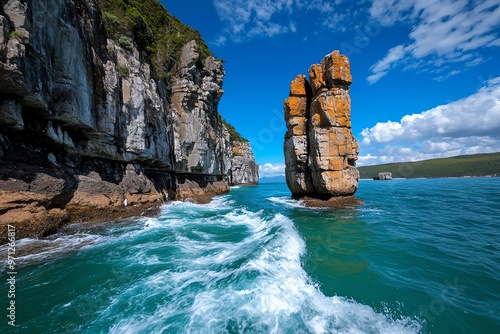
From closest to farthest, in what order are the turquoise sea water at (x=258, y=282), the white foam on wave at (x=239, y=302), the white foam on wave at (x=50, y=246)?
the white foam on wave at (x=239, y=302) → the turquoise sea water at (x=258, y=282) → the white foam on wave at (x=50, y=246)

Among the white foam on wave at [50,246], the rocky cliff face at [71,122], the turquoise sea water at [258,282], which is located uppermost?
the rocky cliff face at [71,122]

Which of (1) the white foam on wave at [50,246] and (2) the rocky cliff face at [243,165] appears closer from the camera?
(1) the white foam on wave at [50,246]

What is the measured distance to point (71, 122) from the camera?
14.1m

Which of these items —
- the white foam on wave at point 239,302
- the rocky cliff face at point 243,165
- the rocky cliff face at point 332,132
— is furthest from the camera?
the rocky cliff face at point 243,165

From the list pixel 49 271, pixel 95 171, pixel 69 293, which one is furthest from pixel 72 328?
pixel 95 171

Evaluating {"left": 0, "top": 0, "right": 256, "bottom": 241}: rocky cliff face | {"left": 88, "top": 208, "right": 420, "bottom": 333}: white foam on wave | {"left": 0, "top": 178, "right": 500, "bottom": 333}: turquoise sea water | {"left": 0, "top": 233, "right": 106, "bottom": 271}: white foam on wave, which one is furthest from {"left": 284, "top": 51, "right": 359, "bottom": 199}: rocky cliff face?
{"left": 0, "top": 233, "right": 106, "bottom": 271}: white foam on wave

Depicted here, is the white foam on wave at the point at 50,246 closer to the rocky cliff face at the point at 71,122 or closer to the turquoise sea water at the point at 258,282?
the turquoise sea water at the point at 258,282

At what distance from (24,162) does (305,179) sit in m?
27.5

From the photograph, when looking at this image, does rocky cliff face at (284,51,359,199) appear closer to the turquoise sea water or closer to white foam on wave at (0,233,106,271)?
the turquoise sea water

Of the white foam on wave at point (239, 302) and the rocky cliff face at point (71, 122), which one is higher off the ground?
the rocky cliff face at point (71, 122)

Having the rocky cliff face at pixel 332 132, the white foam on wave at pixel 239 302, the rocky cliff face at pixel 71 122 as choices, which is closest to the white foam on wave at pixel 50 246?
the rocky cliff face at pixel 71 122

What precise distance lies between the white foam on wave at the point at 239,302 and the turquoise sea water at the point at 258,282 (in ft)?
0.12

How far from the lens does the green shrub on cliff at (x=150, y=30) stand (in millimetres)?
22216

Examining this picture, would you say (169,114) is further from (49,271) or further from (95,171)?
(49,271)
